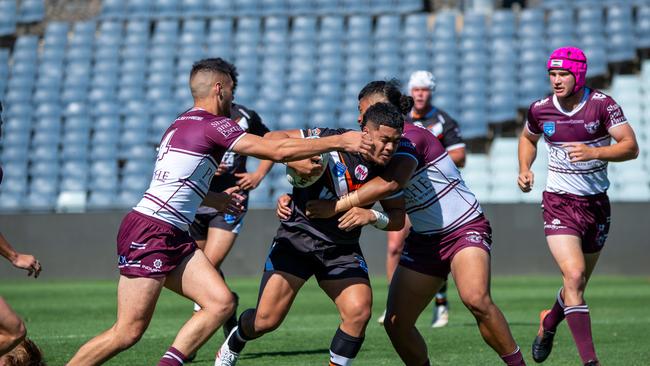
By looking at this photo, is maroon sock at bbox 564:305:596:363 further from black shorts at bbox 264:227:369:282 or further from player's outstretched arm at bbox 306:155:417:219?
player's outstretched arm at bbox 306:155:417:219

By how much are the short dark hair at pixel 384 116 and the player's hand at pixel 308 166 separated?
1.36ft

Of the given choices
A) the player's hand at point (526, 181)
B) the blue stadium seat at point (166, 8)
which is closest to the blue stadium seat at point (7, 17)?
the blue stadium seat at point (166, 8)

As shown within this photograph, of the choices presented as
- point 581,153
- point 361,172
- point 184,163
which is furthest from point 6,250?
point 581,153

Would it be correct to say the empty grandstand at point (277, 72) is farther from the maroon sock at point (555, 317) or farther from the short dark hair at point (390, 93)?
the short dark hair at point (390, 93)

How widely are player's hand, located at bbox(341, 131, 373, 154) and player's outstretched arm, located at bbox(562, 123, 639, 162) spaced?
2.16 m

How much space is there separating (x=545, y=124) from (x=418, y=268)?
7.10ft

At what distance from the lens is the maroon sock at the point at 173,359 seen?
615cm

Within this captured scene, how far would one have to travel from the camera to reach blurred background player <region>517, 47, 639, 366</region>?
25.7ft

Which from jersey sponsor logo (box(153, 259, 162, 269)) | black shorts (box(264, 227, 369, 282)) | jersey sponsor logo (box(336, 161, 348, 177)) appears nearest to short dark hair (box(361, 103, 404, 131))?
jersey sponsor logo (box(336, 161, 348, 177))

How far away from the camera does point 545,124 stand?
838 cm

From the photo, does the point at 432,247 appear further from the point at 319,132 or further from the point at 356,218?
the point at 319,132

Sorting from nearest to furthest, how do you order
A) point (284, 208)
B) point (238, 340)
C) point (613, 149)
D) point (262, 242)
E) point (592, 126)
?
point (284, 208), point (238, 340), point (613, 149), point (592, 126), point (262, 242)

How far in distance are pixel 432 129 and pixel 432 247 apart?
14.4 feet

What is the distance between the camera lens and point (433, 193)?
705cm
